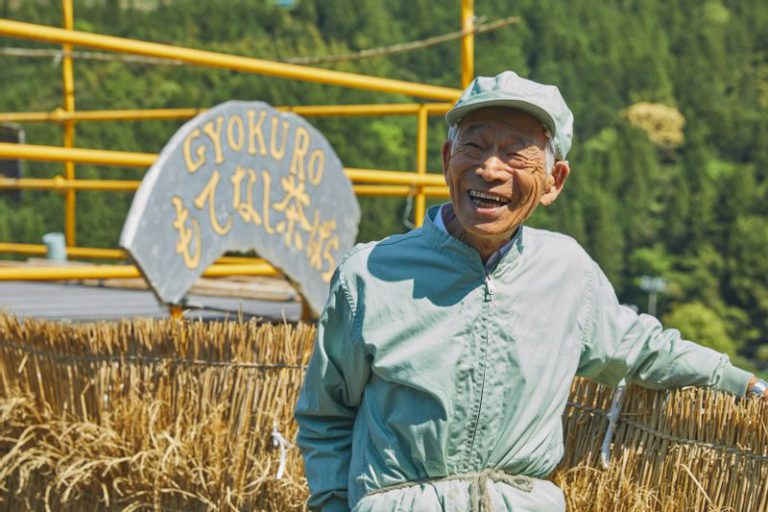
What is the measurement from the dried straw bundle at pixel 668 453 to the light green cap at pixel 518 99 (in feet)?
2.58

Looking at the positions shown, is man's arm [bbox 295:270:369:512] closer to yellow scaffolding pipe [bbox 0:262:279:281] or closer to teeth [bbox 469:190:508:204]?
teeth [bbox 469:190:508:204]

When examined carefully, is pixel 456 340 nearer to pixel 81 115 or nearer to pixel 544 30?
pixel 81 115

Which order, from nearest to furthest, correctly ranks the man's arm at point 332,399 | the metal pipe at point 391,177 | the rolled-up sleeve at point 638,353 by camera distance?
the man's arm at point 332,399, the rolled-up sleeve at point 638,353, the metal pipe at point 391,177

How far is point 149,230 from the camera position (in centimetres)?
446

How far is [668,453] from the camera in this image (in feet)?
8.73

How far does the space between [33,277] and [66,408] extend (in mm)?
937

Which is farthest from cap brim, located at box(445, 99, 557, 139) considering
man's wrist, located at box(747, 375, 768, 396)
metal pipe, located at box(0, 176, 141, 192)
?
metal pipe, located at box(0, 176, 141, 192)

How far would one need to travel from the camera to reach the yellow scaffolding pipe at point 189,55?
14.9ft

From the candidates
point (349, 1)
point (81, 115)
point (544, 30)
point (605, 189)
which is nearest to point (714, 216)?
point (605, 189)

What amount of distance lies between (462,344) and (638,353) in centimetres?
44

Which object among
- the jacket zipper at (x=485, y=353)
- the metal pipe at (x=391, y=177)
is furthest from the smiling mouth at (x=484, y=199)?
the metal pipe at (x=391, y=177)

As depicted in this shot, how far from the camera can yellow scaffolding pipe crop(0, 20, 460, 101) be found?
454 centimetres

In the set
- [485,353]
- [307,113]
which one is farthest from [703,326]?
[485,353]

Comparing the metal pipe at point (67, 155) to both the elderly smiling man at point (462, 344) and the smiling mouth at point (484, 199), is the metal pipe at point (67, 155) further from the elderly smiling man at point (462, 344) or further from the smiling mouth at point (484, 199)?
the smiling mouth at point (484, 199)
